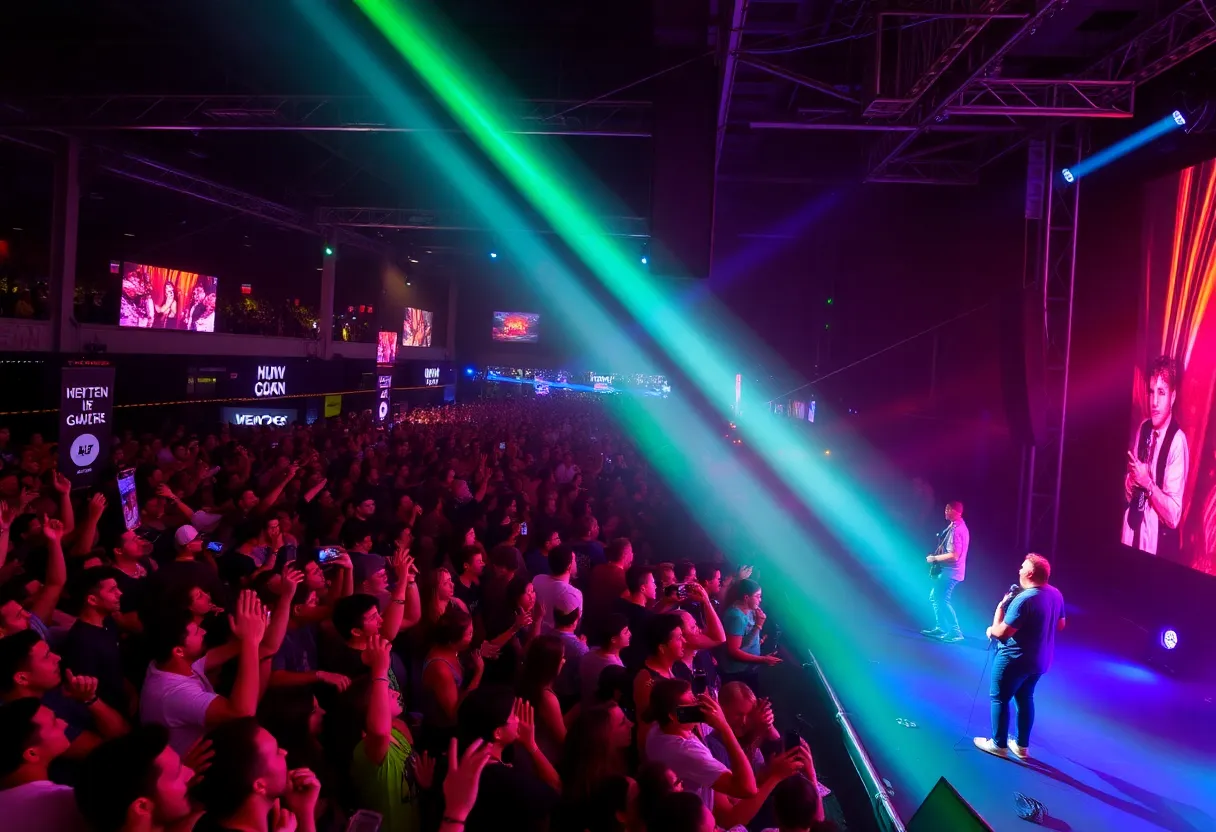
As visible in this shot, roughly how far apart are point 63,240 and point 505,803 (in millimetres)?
10725

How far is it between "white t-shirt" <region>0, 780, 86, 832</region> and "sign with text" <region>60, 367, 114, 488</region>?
5.10 meters

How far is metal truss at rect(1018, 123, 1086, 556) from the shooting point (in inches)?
311

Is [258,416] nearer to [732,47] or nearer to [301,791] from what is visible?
[732,47]

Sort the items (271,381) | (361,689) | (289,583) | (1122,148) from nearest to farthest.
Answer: (361,689), (289,583), (1122,148), (271,381)

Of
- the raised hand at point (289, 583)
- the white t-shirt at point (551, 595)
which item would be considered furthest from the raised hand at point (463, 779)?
the white t-shirt at point (551, 595)

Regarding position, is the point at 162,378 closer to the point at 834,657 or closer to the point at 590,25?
the point at 590,25

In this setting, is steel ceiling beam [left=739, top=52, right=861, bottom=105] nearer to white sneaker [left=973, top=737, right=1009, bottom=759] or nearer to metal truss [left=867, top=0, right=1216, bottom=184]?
metal truss [left=867, top=0, right=1216, bottom=184]

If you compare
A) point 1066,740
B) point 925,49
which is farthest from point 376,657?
point 925,49

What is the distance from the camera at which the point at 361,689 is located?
244cm

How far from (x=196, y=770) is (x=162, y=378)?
11.7 metres

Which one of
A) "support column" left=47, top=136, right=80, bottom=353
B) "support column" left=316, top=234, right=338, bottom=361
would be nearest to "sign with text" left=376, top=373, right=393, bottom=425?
"support column" left=316, top=234, right=338, bottom=361

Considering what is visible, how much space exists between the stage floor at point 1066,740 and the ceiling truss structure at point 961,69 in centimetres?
472

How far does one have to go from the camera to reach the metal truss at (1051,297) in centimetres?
789

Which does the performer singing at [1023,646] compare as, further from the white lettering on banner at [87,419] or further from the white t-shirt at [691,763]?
the white lettering on banner at [87,419]
